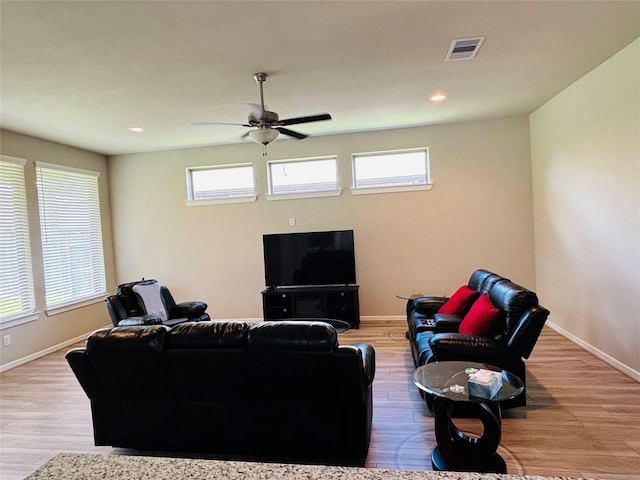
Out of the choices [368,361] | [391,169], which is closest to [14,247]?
[368,361]

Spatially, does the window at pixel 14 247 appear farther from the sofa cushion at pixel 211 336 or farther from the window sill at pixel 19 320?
the sofa cushion at pixel 211 336

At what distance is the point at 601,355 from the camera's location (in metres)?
3.93

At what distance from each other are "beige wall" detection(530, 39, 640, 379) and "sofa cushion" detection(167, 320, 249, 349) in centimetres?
346

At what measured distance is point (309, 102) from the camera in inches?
170

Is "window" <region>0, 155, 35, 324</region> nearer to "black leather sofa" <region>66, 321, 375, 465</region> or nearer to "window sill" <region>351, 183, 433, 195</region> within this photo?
"black leather sofa" <region>66, 321, 375, 465</region>

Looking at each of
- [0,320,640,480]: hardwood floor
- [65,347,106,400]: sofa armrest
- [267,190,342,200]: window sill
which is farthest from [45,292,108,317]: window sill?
[65,347,106,400]: sofa armrest

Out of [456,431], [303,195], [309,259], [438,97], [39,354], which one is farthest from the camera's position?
[303,195]

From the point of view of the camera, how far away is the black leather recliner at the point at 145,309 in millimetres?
4430

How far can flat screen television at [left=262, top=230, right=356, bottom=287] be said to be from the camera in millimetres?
5648

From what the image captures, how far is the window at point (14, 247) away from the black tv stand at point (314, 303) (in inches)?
123

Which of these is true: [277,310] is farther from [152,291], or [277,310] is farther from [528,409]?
[528,409]

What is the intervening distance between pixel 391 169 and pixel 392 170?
0.02m

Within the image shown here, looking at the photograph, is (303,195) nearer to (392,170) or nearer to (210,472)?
(392,170)

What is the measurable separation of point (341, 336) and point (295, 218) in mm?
2030
